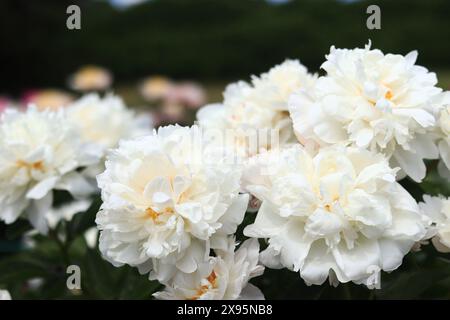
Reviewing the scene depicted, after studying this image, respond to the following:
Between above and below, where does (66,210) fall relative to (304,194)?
below

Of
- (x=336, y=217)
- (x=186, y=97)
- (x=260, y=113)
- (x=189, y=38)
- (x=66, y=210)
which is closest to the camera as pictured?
(x=336, y=217)

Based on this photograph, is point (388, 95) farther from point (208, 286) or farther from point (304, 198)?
point (208, 286)

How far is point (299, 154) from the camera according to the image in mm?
641

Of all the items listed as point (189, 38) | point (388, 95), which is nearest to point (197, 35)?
point (189, 38)

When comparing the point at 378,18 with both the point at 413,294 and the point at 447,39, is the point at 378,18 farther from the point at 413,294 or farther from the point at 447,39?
the point at 447,39

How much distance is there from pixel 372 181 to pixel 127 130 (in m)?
0.79

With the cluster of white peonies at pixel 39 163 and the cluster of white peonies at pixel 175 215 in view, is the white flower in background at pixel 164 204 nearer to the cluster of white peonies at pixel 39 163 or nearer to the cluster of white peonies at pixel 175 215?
the cluster of white peonies at pixel 175 215

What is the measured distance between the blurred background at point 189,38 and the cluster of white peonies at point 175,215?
4.81 m

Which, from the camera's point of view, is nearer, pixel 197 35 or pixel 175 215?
pixel 175 215

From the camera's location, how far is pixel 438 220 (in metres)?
0.69

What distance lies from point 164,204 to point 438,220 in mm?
293

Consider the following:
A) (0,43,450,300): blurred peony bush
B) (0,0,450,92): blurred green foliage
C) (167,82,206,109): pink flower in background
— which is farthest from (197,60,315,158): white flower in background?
(0,0,450,92): blurred green foliage

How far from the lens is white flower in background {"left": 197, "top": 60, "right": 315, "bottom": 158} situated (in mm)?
796

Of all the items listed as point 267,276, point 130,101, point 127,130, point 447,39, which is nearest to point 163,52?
point 130,101
